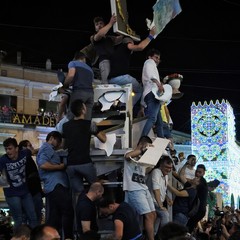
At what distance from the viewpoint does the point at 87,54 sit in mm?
12258

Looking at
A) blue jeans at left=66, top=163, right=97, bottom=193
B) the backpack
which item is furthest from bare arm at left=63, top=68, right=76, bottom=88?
the backpack

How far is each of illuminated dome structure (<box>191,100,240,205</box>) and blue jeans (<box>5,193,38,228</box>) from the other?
44.8 metres

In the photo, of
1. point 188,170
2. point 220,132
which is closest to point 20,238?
point 188,170

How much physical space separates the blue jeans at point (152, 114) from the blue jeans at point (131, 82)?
276 mm

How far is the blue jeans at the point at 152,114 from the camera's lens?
11375 mm

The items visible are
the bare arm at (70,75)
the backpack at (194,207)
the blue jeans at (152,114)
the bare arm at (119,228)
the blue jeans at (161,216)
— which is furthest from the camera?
the backpack at (194,207)

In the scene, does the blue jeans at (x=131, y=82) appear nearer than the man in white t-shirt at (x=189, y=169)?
Yes

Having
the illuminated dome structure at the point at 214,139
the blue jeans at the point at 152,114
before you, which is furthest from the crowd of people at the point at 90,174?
the illuminated dome structure at the point at 214,139

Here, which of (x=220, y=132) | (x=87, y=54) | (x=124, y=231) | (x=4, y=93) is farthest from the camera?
(x=220, y=132)

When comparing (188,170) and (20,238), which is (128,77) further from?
(20,238)

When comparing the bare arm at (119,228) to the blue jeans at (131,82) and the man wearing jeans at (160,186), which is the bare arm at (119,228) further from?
the blue jeans at (131,82)

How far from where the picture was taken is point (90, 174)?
9.87 m

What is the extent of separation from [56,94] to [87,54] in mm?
1165

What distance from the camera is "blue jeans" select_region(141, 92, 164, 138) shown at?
11.4m
